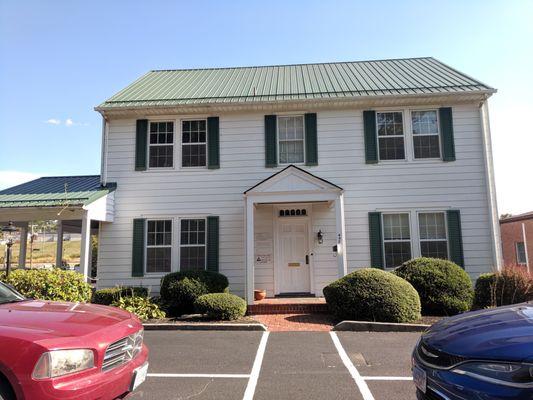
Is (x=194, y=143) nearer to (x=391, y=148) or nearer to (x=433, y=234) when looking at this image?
(x=391, y=148)

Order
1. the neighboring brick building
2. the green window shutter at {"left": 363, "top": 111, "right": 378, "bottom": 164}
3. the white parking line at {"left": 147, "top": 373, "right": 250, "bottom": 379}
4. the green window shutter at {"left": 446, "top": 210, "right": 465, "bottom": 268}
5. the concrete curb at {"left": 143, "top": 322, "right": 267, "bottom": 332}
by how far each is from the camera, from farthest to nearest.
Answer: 1. the neighboring brick building
2. the green window shutter at {"left": 363, "top": 111, "right": 378, "bottom": 164}
3. the green window shutter at {"left": 446, "top": 210, "right": 465, "bottom": 268}
4. the concrete curb at {"left": 143, "top": 322, "right": 267, "bottom": 332}
5. the white parking line at {"left": 147, "top": 373, "right": 250, "bottom": 379}

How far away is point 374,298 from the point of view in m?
8.59

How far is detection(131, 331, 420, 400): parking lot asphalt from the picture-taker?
4812 millimetres

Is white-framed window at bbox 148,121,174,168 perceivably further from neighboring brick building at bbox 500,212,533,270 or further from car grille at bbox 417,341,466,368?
neighboring brick building at bbox 500,212,533,270

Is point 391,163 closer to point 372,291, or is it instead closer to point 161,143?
point 372,291

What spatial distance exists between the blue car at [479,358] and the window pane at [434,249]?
327 inches

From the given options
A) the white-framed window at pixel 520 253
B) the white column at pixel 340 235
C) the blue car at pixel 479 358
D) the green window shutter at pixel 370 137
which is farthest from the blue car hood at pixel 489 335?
the white-framed window at pixel 520 253

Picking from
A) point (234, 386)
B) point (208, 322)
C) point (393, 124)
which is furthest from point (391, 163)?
point (234, 386)

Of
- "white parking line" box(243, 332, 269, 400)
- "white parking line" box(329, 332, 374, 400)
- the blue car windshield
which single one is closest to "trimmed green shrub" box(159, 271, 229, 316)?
"white parking line" box(243, 332, 269, 400)

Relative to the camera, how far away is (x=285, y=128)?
12227 millimetres

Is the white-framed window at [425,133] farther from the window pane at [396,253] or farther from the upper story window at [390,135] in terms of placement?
the window pane at [396,253]

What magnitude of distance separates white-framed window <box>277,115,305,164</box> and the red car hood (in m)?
8.39

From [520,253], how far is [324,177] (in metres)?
14.0

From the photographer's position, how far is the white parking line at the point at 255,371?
479cm
